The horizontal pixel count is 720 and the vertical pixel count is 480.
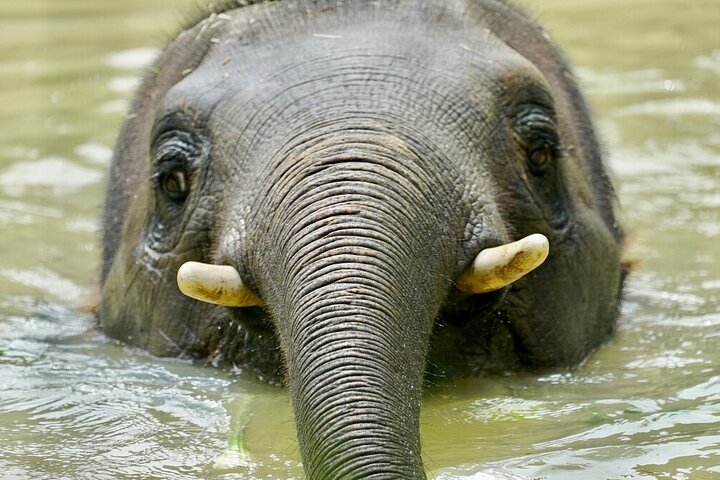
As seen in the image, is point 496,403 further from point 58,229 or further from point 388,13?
point 58,229

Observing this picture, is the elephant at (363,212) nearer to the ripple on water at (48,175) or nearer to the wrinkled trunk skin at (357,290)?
the wrinkled trunk skin at (357,290)

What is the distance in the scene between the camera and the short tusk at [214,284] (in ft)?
20.3

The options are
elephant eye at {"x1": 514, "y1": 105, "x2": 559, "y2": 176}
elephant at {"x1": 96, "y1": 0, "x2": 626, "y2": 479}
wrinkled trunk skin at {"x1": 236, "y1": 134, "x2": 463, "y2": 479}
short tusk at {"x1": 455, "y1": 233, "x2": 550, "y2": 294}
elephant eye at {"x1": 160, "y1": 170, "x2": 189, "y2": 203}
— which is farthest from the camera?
elephant eye at {"x1": 160, "y1": 170, "x2": 189, "y2": 203}

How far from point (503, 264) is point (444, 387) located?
3.68ft

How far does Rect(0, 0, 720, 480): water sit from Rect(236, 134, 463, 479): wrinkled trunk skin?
22.2 inches

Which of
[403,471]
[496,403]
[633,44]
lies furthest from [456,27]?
[633,44]

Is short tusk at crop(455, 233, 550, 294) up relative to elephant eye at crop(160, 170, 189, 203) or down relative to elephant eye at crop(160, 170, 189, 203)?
down

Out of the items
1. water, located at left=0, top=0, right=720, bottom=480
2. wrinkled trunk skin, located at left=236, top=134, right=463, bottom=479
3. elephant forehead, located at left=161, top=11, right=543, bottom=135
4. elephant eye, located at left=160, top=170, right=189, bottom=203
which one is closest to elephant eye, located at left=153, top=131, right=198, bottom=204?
elephant eye, located at left=160, top=170, right=189, bottom=203

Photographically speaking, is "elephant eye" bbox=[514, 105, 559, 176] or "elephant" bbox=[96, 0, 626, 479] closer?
"elephant" bbox=[96, 0, 626, 479]

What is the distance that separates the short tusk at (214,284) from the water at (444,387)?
0.57 meters

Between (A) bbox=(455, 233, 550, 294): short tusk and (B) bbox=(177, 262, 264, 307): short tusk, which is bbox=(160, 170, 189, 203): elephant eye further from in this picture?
(A) bbox=(455, 233, 550, 294): short tusk

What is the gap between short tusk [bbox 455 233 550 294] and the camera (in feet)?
19.8

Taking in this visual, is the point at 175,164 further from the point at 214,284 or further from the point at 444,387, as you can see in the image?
the point at 444,387

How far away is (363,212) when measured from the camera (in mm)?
5738
